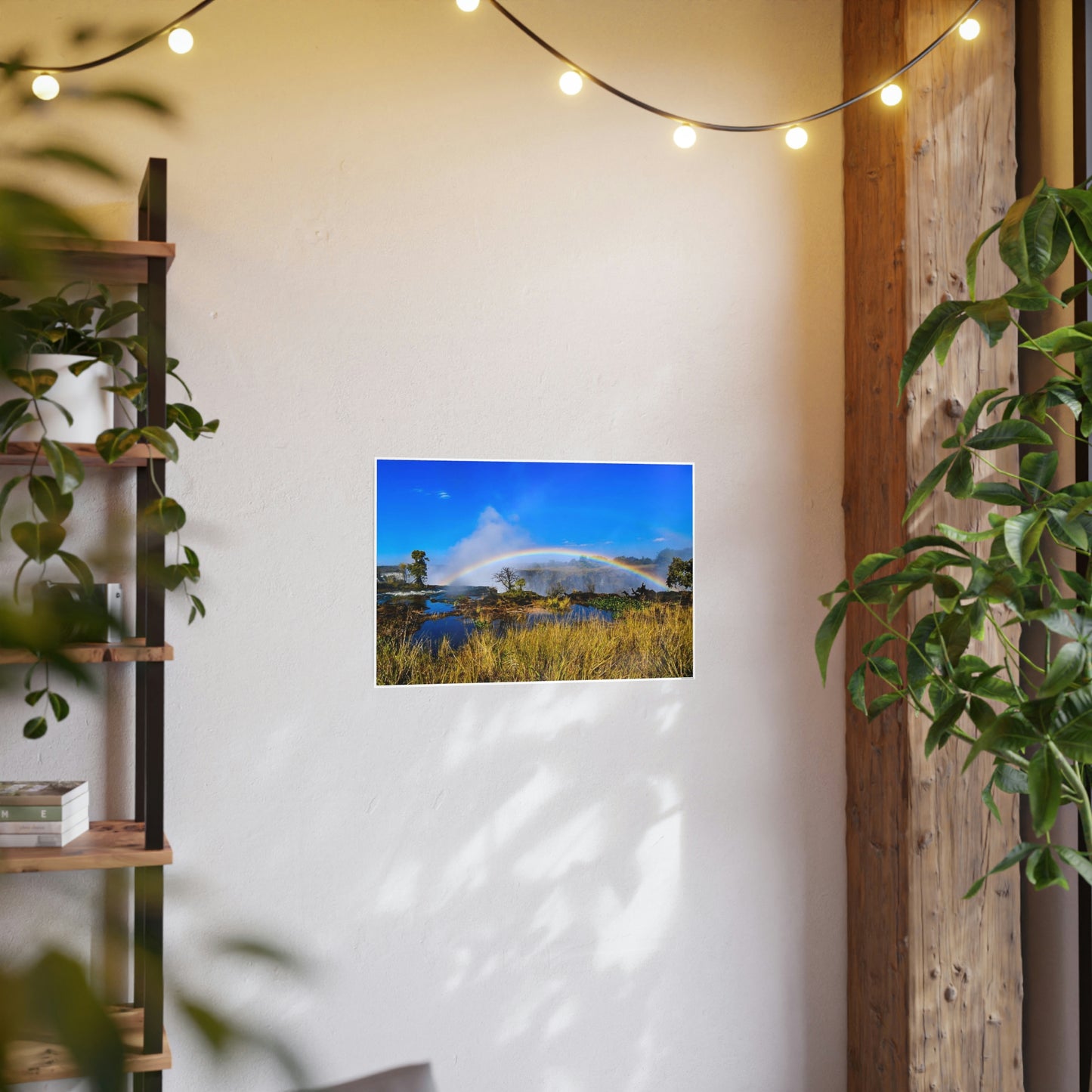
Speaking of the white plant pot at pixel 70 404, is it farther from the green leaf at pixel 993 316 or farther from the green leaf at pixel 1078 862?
the green leaf at pixel 1078 862

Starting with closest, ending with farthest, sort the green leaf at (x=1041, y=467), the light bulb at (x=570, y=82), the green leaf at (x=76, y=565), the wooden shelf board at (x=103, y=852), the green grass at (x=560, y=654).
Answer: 1. the green leaf at (x=76, y=565)
2. the wooden shelf board at (x=103, y=852)
3. the green leaf at (x=1041, y=467)
4. the light bulb at (x=570, y=82)
5. the green grass at (x=560, y=654)

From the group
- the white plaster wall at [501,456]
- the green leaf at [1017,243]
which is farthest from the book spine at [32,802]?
the green leaf at [1017,243]

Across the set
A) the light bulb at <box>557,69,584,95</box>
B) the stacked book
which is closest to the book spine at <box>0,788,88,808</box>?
the stacked book

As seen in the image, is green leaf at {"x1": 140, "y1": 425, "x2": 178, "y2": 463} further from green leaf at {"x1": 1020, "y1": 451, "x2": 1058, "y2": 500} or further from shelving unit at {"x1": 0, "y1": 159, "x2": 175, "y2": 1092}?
green leaf at {"x1": 1020, "y1": 451, "x2": 1058, "y2": 500}

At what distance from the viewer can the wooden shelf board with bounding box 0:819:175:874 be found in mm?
2051

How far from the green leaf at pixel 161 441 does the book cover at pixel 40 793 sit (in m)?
0.80

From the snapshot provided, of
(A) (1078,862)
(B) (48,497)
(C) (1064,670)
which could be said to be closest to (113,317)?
(B) (48,497)

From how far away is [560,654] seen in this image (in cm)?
294

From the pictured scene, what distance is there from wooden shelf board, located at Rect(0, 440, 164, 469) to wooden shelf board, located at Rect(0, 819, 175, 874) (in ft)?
2.68

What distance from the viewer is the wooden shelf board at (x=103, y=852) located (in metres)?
2.05

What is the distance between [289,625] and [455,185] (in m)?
1.30

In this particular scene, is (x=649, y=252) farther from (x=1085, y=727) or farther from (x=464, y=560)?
(x=1085, y=727)

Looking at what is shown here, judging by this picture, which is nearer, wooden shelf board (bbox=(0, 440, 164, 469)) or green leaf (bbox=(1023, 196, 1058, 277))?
green leaf (bbox=(1023, 196, 1058, 277))

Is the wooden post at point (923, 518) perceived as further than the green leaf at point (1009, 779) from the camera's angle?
Yes
